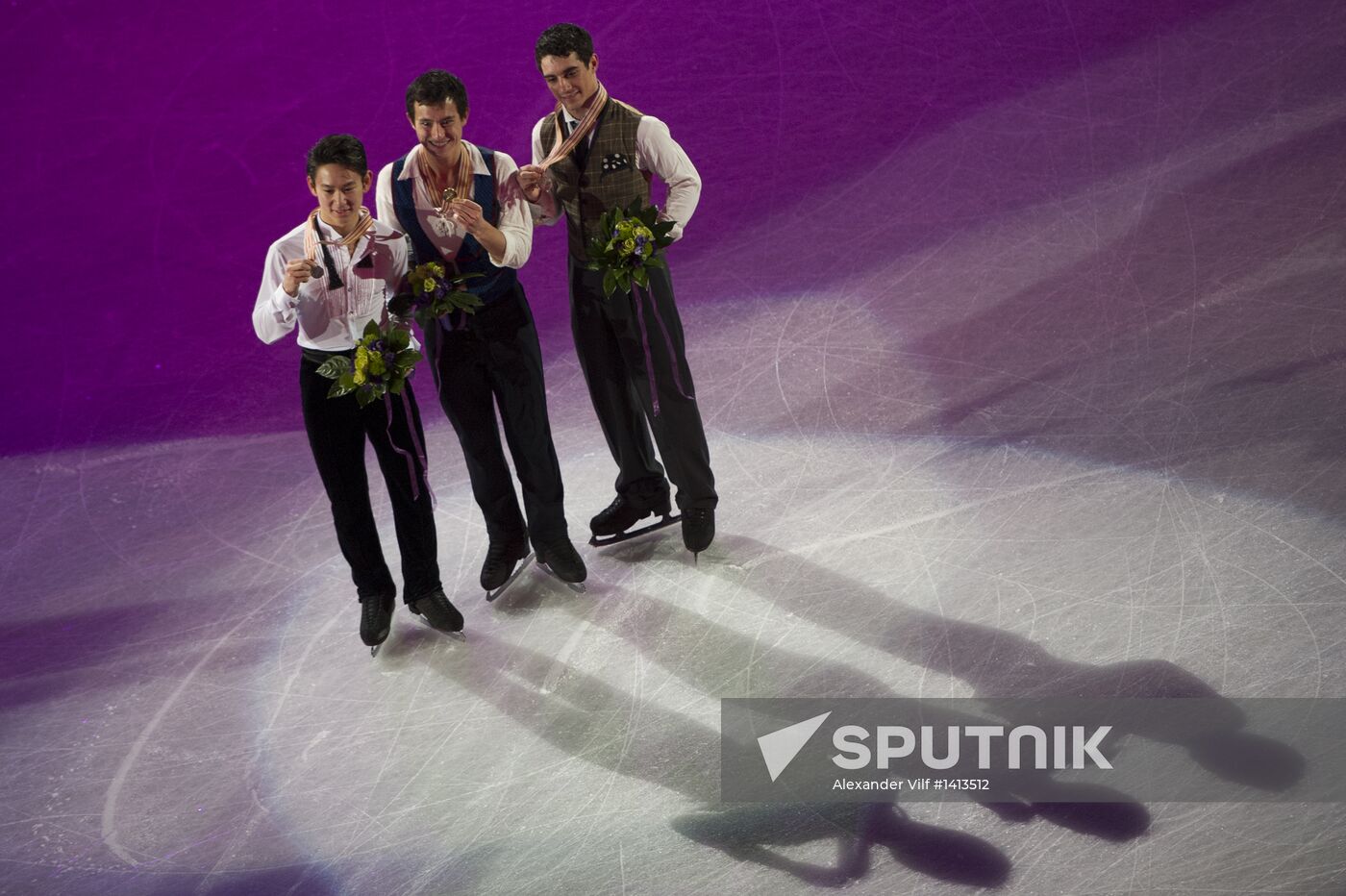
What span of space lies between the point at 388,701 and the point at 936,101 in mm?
4788

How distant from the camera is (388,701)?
507 centimetres

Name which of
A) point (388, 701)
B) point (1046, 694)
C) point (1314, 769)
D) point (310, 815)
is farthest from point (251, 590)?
point (1314, 769)

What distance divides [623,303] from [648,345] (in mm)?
182

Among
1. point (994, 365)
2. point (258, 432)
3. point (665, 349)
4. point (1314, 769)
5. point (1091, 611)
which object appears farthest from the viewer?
point (258, 432)

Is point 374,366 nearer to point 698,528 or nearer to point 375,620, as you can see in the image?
point 375,620

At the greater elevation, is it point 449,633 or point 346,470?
point 346,470

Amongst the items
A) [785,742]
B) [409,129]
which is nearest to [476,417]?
[785,742]

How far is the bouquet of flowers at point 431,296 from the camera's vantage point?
4.89 m

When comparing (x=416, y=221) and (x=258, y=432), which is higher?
(x=416, y=221)

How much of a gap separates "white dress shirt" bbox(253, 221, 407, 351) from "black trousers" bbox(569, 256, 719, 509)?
0.75m

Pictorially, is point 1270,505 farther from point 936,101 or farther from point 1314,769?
point 936,101

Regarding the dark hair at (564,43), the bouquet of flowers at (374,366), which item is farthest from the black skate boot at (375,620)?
the dark hair at (564,43)

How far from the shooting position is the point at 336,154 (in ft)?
15.4

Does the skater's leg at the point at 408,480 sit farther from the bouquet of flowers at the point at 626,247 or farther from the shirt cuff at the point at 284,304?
the bouquet of flowers at the point at 626,247
